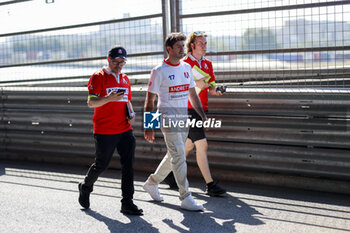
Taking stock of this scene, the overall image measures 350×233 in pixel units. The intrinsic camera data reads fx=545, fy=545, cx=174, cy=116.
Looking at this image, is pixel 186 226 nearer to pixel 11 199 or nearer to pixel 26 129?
pixel 11 199

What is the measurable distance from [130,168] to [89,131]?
8.60 feet

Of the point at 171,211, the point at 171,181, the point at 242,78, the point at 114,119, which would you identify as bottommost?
the point at 171,211

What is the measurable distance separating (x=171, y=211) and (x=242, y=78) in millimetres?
2219

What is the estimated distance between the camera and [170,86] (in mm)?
6082

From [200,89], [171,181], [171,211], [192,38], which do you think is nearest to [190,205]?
[171,211]

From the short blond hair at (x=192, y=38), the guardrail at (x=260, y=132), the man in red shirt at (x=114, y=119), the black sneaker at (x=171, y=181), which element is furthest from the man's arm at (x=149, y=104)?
Result: the guardrail at (x=260, y=132)

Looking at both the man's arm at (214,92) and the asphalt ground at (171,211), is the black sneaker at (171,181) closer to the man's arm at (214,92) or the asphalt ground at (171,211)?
the asphalt ground at (171,211)

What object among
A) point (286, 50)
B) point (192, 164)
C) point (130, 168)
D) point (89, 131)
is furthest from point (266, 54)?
point (89, 131)

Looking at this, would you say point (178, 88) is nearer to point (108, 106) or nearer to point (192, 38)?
point (108, 106)

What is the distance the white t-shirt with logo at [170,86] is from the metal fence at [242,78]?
1296 mm

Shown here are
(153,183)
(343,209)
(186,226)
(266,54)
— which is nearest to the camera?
(186,226)

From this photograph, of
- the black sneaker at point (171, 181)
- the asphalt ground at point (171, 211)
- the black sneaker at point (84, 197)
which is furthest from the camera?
the black sneaker at point (171, 181)

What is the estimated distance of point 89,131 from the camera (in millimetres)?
8586

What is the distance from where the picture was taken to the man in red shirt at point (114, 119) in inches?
236
